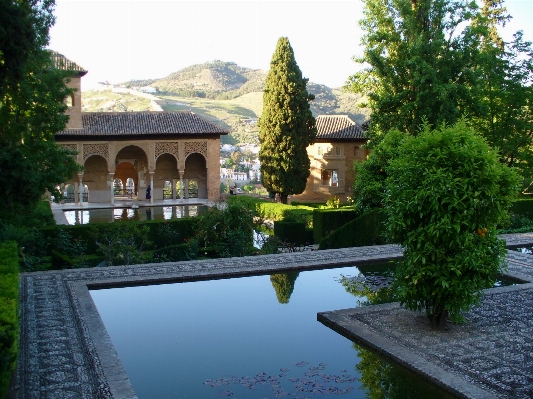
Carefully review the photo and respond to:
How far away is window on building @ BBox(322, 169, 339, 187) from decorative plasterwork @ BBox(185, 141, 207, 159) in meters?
6.52

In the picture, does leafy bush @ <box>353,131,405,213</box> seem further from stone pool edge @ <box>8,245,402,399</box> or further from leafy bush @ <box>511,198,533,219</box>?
leafy bush @ <box>511,198,533,219</box>

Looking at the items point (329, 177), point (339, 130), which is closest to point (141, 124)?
point (329, 177)

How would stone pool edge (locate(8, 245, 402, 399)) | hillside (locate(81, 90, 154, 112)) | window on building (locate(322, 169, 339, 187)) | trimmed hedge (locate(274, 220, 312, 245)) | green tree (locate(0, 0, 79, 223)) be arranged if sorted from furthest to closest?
1. hillside (locate(81, 90, 154, 112))
2. window on building (locate(322, 169, 339, 187))
3. trimmed hedge (locate(274, 220, 312, 245))
4. green tree (locate(0, 0, 79, 223))
5. stone pool edge (locate(8, 245, 402, 399))

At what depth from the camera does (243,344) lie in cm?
695

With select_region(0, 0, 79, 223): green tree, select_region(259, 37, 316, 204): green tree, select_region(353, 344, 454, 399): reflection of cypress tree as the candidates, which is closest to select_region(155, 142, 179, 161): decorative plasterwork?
select_region(259, 37, 316, 204): green tree

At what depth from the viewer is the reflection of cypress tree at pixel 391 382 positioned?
5.50 m

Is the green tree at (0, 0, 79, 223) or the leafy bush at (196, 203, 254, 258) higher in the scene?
the green tree at (0, 0, 79, 223)

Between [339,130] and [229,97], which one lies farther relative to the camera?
[229,97]

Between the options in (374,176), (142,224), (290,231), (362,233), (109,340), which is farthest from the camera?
(290,231)

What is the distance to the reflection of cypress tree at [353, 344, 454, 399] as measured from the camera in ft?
18.0

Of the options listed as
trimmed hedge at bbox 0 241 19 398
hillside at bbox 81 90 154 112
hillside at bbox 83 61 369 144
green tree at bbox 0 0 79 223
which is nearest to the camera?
trimmed hedge at bbox 0 241 19 398

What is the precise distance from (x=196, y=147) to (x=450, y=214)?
990 inches

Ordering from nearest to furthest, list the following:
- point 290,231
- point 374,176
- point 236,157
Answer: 1. point 374,176
2. point 290,231
3. point 236,157

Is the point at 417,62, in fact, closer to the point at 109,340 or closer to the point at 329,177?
the point at 329,177
